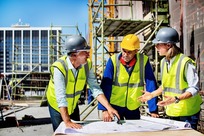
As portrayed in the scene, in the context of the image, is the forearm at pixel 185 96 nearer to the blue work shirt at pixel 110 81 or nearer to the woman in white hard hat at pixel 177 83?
the woman in white hard hat at pixel 177 83

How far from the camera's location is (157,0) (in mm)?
9125

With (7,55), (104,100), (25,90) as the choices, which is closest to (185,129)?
(104,100)

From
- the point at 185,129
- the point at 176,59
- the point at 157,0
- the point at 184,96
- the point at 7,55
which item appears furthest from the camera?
the point at 7,55

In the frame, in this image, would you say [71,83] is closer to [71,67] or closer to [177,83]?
[71,67]

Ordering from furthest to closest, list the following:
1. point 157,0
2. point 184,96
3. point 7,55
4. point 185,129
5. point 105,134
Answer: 1. point 7,55
2. point 157,0
3. point 184,96
4. point 185,129
5. point 105,134

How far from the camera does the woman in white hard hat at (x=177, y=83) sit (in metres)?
3.44

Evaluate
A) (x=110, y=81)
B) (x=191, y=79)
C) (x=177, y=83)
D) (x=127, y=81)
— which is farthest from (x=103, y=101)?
(x=191, y=79)

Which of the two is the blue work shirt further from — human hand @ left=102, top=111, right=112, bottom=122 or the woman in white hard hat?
human hand @ left=102, top=111, right=112, bottom=122

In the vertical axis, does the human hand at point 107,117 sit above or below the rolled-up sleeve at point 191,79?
below

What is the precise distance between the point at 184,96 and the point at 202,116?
9.78 ft

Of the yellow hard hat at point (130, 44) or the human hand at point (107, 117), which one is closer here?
the human hand at point (107, 117)

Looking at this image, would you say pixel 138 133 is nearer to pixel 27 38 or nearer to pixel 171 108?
pixel 171 108

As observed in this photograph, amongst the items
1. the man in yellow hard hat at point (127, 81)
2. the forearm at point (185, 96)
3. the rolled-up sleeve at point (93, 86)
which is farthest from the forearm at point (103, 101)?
the forearm at point (185, 96)

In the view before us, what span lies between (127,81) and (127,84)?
4 cm
